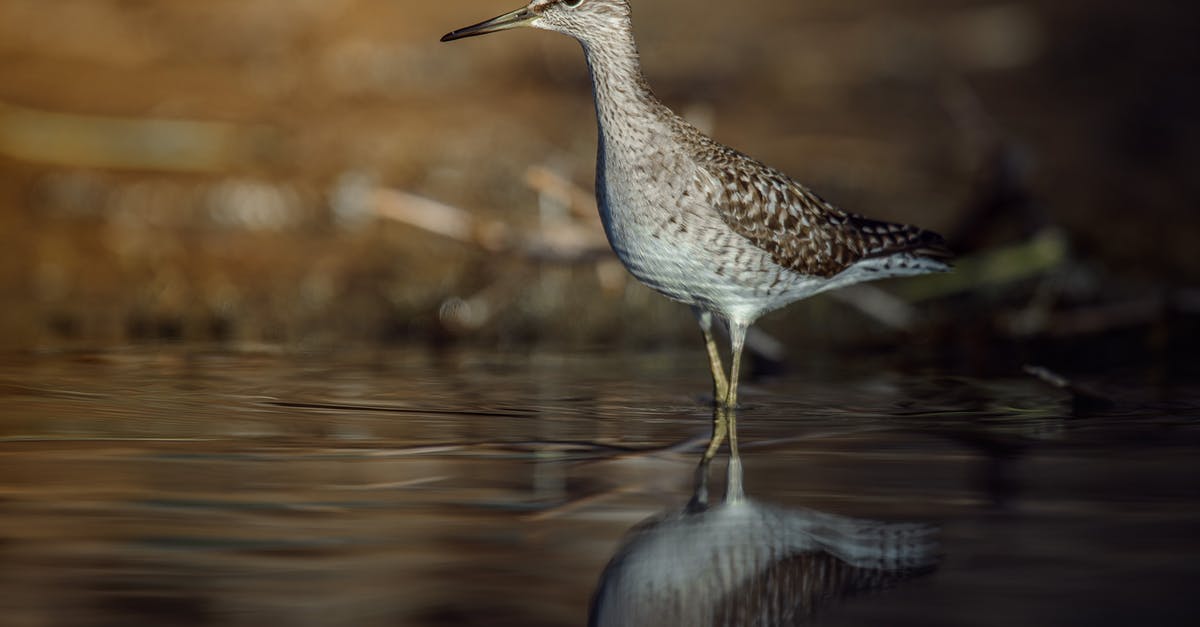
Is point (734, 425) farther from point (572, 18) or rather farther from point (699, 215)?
point (572, 18)

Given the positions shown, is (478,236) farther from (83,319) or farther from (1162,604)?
(1162,604)

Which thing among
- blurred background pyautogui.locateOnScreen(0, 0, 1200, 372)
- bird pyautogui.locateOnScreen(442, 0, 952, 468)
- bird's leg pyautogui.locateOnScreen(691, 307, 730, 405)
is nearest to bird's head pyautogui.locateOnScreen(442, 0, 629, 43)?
bird pyautogui.locateOnScreen(442, 0, 952, 468)

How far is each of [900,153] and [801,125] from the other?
142 cm

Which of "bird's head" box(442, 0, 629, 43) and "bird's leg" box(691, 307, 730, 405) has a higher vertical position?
"bird's head" box(442, 0, 629, 43)

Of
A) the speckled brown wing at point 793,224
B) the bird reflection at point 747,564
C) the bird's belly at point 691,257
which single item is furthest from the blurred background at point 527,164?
the bird reflection at point 747,564

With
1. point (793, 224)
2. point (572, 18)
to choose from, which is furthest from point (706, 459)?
point (572, 18)

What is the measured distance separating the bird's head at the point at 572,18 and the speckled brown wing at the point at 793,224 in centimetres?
79

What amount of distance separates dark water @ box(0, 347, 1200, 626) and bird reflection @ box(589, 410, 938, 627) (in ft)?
0.04

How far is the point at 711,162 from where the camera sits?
808 cm

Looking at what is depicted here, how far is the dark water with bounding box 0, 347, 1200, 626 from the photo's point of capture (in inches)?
174

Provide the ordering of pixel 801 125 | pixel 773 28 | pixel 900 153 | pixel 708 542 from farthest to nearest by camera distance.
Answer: pixel 773 28
pixel 801 125
pixel 900 153
pixel 708 542

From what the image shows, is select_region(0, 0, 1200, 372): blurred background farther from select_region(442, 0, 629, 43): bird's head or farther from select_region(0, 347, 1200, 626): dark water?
select_region(0, 347, 1200, 626): dark water

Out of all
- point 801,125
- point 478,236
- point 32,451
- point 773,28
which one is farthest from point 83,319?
point 773,28

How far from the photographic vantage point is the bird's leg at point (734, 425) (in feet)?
19.0
